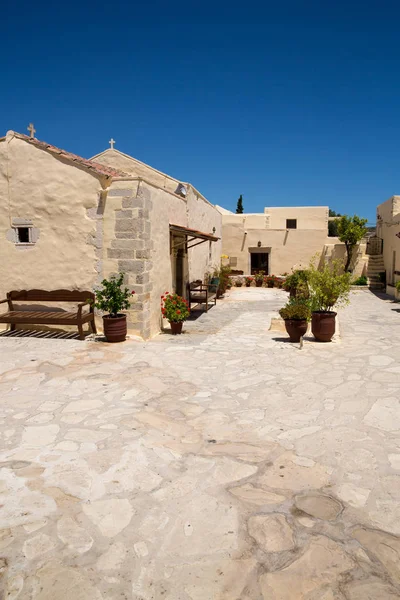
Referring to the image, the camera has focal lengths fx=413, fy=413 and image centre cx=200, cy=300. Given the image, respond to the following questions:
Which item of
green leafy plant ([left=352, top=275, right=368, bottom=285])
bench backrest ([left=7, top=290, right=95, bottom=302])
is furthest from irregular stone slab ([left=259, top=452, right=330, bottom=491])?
green leafy plant ([left=352, top=275, right=368, bottom=285])

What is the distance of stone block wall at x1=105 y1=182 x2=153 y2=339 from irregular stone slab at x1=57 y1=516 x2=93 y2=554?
19.9 ft

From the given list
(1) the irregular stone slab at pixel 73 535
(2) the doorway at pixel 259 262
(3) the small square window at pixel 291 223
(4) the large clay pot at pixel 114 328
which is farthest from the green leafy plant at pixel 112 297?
(3) the small square window at pixel 291 223

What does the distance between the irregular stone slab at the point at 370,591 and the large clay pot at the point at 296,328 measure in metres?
6.24

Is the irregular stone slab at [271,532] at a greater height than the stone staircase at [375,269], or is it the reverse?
the stone staircase at [375,269]

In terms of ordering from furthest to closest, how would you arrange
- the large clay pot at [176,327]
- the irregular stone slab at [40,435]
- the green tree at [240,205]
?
the green tree at [240,205], the large clay pot at [176,327], the irregular stone slab at [40,435]

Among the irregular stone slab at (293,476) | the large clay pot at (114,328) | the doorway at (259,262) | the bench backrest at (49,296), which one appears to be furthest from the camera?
the doorway at (259,262)

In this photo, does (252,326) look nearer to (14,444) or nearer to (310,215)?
(14,444)

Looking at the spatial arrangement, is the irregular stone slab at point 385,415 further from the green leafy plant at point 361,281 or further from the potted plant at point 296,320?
the green leafy plant at point 361,281

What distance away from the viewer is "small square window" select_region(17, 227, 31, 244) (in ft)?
30.5

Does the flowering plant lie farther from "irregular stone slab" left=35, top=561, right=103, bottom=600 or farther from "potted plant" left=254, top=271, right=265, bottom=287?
"potted plant" left=254, top=271, right=265, bottom=287

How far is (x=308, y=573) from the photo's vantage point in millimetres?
2354

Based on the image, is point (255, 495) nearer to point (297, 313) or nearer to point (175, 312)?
point (297, 313)

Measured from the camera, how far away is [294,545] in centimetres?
258

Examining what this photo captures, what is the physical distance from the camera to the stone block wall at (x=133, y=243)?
8.55 m
